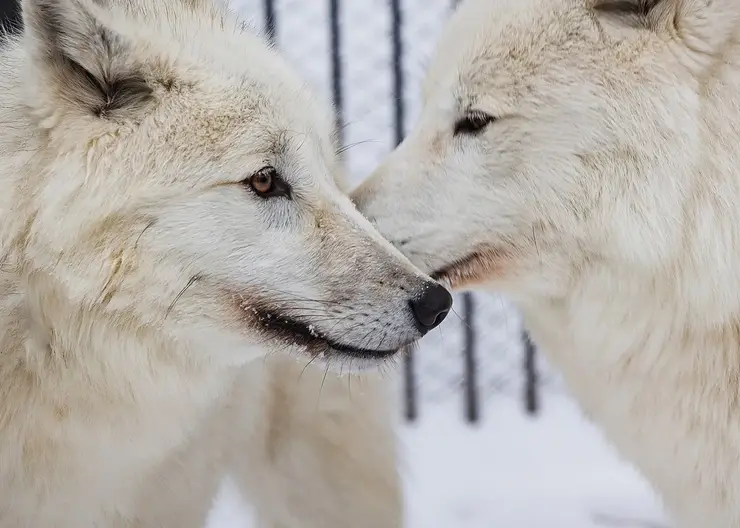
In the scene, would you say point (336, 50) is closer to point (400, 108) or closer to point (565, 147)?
point (400, 108)

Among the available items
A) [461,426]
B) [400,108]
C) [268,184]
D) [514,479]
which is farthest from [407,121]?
[268,184]

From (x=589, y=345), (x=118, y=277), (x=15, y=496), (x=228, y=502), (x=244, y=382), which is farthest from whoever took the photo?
(x=228, y=502)

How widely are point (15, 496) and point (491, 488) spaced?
269cm

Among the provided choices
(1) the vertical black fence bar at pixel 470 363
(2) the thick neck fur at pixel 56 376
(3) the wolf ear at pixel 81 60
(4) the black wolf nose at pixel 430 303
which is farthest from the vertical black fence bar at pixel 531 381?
(3) the wolf ear at pixel 81 60

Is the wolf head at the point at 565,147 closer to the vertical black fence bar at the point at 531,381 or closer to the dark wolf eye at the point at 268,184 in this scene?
the dark wolf eye at the point at 268,184

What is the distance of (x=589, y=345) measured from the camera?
235 cm

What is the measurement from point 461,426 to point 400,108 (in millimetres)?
1987

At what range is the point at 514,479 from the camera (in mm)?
4379

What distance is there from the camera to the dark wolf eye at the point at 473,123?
2271 millimetres

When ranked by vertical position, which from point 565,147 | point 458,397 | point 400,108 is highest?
point 565,147

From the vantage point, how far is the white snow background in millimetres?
3994

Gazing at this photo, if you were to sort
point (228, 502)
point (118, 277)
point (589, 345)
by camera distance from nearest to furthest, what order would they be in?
point (118, 277) → point (589, 345) → point (228, 502)

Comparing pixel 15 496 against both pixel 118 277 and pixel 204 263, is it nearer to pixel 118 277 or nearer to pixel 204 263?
pixel 118 277

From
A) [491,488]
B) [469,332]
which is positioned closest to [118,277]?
[491,488]
